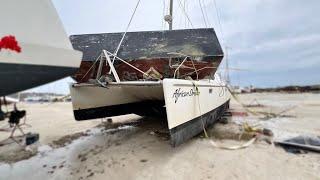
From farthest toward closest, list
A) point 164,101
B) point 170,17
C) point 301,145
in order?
point 170,17 → point 164,101 → point 301,145

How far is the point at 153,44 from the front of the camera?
20.6 feet

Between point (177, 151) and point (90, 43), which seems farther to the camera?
point (90, 43)

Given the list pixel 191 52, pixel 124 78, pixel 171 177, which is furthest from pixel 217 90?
pixel 171 177

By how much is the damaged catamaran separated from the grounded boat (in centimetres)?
205

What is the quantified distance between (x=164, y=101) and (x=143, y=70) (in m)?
0.93

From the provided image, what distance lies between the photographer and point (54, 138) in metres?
6.57

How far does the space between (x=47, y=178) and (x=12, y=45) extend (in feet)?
7.40

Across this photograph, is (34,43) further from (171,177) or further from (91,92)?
(91,92)

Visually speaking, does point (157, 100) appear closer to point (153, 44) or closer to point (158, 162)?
point (153, 44)

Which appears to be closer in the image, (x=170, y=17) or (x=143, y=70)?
(x=143, y=70)

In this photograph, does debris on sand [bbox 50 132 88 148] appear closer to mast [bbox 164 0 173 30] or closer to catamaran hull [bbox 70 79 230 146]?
catamaran hull [bbox 70 79 230 146]

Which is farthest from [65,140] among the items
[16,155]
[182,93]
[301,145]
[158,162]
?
[301,145]

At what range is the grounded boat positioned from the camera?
232 cm

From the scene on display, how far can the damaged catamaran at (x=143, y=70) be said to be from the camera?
5.04 meters
